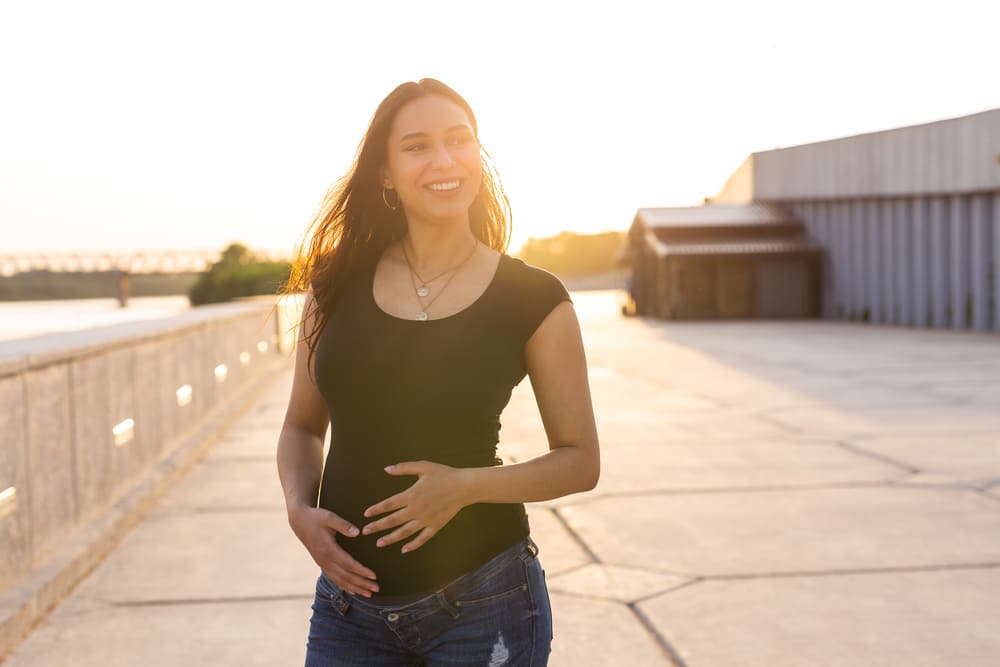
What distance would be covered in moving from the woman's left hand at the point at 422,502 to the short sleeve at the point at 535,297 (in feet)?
1.14

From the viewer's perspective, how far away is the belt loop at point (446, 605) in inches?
89.4

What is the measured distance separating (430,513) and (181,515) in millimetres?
5287

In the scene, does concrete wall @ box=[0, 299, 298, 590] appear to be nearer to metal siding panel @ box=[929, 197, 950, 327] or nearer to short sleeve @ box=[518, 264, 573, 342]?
short sleeve @ box=[518, 264, 573, 342]

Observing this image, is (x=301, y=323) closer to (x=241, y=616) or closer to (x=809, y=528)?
(x=241, y=616)

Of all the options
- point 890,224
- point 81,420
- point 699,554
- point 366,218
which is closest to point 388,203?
point 366,218

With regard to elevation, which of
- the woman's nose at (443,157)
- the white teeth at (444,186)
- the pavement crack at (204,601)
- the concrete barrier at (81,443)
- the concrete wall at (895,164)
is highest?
the concrete wall at (895,164)

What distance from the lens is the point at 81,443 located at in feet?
20.0

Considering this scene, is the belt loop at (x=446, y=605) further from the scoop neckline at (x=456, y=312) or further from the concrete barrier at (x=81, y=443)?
the concrete barrier at (x=81, y=443)

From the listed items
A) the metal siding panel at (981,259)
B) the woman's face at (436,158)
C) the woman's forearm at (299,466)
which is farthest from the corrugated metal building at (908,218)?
the woman's forearm at (299,466)

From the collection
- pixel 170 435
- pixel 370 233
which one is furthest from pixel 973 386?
pixel 370 233

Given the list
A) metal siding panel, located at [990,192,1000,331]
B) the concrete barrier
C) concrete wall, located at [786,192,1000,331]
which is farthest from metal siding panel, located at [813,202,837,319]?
the concrete barrier

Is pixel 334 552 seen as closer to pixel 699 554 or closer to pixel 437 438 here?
pixel 437 438

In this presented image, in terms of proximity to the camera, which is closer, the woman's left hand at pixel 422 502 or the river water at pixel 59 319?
the woman's left hand at pixel 422 502

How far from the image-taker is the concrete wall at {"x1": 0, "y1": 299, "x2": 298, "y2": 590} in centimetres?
495
